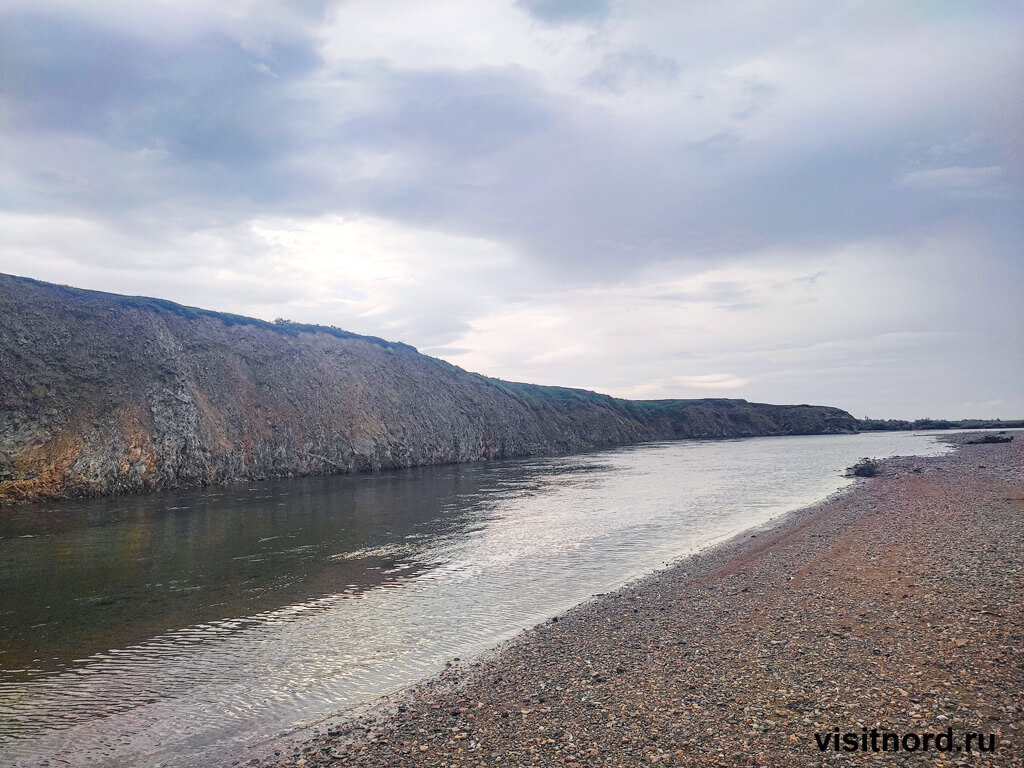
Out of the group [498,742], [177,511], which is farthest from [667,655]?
[177,511]

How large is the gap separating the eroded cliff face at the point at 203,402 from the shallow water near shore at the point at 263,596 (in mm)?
5205

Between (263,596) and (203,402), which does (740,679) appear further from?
(203,402)

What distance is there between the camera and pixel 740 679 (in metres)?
7.24

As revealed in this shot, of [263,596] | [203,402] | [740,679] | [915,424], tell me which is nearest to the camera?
[740,679]

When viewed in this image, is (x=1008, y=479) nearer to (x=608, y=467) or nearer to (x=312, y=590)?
(x=608, y=467)

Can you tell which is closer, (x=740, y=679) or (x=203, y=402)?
(x=740, y=679)

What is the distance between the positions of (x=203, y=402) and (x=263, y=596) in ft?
110

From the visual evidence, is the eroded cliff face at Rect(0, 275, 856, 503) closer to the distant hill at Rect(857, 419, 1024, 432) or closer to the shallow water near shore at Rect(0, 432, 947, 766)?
the shallow water near shore at Rect(0, 432, 947, 766)

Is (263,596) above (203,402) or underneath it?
underneath

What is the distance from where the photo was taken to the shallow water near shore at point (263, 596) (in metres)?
7.35

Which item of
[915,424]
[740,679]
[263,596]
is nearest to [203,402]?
[263,596]

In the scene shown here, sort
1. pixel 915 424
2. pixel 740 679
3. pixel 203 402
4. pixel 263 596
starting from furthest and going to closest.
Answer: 1. pixel 915 424
2. pixel 203 402
3. pixel 263 596
4. pixel 740 679

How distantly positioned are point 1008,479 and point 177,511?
3847cm

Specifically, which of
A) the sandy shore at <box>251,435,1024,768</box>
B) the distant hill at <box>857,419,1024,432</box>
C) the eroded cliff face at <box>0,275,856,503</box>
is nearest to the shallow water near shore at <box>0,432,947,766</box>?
the sandy shore at <box>251,435,1024,768</box>
